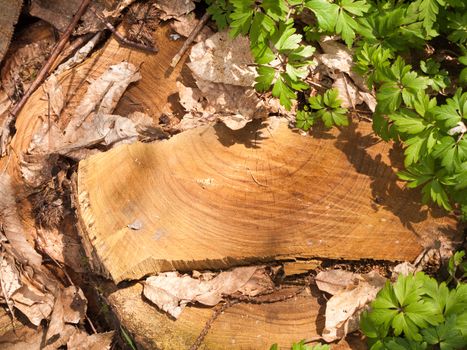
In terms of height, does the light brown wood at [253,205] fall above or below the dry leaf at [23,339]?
above

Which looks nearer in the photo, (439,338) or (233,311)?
(439,338)

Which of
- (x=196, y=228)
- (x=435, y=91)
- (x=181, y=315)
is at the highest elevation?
(x=435, y=91)

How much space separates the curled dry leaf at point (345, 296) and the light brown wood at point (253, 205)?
106 millimetres

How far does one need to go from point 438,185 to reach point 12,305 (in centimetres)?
251

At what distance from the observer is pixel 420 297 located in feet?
7.59

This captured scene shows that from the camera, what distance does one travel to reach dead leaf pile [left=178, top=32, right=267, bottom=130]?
282cm

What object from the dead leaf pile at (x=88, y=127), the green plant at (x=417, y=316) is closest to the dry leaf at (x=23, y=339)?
the dead leaf pile at (x=88, y=127)

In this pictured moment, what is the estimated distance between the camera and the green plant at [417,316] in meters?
2.22

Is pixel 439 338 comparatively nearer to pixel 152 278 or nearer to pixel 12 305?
pixel 152 278

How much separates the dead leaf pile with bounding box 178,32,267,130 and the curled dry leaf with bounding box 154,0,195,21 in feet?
0.88

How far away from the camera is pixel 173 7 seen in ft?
10.1

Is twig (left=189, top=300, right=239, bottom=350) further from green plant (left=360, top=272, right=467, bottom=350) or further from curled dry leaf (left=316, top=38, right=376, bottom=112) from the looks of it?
curled dry leaf (left=316, top=38, right=376, bottom=112)

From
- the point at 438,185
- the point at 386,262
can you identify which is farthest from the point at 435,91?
the point at 386,262

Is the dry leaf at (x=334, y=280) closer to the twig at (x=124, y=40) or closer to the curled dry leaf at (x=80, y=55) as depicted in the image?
the twig at (x=124, y=40)
